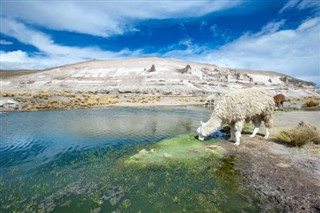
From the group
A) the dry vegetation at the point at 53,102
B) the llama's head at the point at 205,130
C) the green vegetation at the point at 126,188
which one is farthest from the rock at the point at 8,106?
the llama's head at the point at 205,130

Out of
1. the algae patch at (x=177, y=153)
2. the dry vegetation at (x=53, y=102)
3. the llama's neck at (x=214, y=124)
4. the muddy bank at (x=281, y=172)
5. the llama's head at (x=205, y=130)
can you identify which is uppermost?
the llama's neck at (x=214, y=124)

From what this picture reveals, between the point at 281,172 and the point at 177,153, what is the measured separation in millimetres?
4712

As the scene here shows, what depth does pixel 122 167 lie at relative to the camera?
1016 cm

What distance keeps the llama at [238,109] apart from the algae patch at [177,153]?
143 centimetres

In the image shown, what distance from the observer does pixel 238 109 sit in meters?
13.1

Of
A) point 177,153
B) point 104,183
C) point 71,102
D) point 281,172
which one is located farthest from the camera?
point 71,102

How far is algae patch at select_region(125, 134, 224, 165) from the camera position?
10766mm

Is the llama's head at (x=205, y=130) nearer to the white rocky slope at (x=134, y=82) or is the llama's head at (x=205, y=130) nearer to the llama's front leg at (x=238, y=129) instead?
the llama's front leg at (x=238, y=129)

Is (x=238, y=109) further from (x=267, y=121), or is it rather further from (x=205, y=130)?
(x=267, y=121)

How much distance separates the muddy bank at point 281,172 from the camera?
701 centimetres

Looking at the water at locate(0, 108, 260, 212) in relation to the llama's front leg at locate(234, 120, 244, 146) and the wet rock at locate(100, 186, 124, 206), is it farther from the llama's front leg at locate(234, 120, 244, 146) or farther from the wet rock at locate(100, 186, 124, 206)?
the llama's front leg at locate(234, 120, 244, 146)

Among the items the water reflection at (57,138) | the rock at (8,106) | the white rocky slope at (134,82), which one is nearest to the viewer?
the water reflection at (57,138)

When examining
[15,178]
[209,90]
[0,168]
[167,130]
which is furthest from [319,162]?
[209,90]

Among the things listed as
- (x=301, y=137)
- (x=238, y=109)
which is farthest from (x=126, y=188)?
(x=301, y=137)
